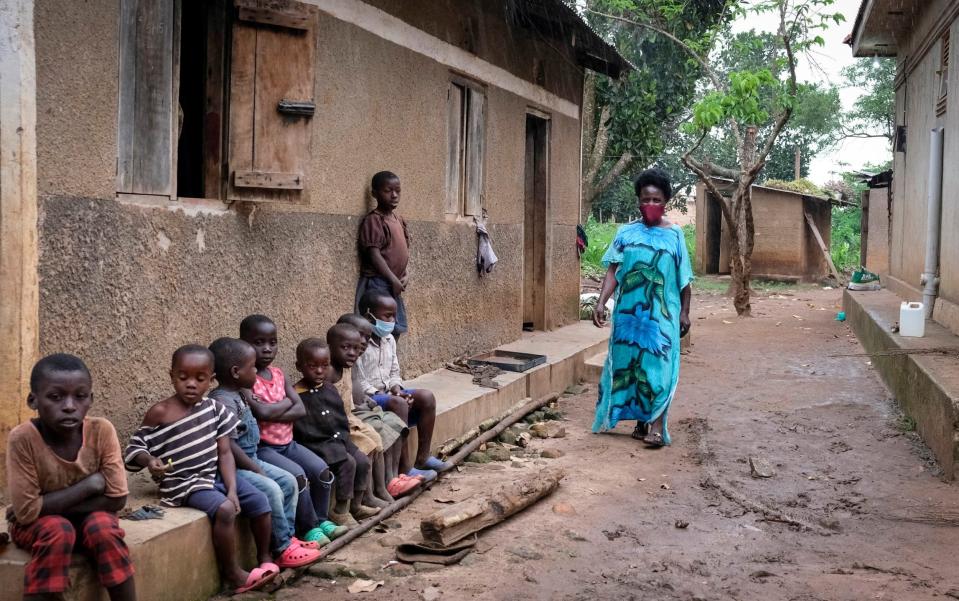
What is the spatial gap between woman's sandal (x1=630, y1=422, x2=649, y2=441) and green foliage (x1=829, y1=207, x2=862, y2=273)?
1582 cm

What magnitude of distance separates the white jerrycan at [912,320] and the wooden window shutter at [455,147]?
12.5 feet

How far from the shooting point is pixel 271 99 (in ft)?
15.5

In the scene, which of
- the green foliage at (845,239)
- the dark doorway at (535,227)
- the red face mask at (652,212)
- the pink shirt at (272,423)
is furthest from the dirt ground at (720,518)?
the green foliage at (845,239)

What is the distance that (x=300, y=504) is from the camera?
13.4 feet

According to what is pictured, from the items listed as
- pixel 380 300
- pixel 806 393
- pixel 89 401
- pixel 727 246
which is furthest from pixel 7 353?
pixel 727 246

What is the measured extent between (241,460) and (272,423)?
0.38m

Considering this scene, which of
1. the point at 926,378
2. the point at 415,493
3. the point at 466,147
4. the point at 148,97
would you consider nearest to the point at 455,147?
the point at 466,147

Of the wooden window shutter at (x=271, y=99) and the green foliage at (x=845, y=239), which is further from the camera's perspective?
the green foliage at (x=845, y=239)

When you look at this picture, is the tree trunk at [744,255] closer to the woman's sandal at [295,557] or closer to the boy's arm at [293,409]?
the boy's arm at [293,409]

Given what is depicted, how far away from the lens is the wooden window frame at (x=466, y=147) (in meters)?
7.70

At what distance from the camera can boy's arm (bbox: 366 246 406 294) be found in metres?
6.00

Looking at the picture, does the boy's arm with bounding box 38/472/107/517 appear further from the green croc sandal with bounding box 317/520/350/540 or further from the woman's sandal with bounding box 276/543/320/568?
the green croc sandal with bounding box 317/520/350/540

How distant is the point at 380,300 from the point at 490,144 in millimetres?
3566

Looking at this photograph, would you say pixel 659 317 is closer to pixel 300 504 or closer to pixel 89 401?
pixel 300 504
